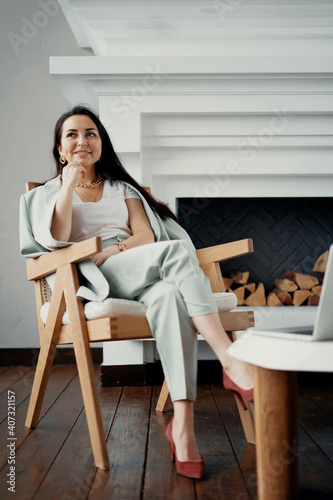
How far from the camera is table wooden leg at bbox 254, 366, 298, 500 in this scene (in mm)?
996

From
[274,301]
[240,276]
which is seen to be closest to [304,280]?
[274,301]

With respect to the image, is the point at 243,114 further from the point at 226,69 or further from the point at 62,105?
the point at 62,105

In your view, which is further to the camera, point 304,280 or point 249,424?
point 304,280

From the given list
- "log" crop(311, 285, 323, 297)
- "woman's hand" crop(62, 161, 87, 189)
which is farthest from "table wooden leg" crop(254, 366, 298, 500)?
"log" crop(311, 285, 323, 297)

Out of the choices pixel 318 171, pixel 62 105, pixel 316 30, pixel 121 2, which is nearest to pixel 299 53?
pixel 316 30

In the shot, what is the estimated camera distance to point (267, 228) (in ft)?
10.0

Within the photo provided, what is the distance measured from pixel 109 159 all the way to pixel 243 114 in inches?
31.1

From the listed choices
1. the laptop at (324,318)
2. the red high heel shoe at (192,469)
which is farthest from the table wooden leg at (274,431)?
the red high heel shoe at (192,469)

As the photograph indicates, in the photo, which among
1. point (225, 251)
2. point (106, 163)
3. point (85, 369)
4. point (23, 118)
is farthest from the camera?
point (23, 118)

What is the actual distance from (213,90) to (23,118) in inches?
49.3

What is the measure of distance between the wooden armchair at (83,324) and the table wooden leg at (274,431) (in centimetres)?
53

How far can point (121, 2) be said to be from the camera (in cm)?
252

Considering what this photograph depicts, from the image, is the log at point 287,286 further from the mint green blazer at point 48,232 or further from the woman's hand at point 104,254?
the woman's hand at point 104,254

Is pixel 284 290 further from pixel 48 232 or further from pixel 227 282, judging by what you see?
pixel 48 232
